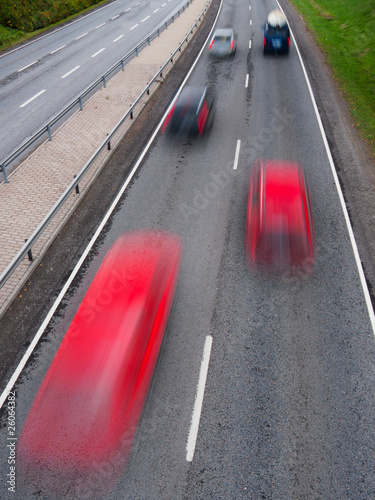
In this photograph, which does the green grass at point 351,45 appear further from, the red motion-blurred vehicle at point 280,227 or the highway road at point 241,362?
the red motion-blurred vehicle at point 280,227

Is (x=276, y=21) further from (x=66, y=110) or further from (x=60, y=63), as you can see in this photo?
(x=66, y=110)

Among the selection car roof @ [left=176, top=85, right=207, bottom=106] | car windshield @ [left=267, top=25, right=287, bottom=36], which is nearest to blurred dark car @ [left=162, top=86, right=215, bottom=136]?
car roof @ [left=176, top=85, right=207, bottom=106]

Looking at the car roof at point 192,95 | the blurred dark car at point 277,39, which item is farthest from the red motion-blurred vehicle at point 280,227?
the blurred dark car at point 277,39

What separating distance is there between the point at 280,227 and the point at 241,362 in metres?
3.63

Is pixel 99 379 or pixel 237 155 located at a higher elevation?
pixel 237 155

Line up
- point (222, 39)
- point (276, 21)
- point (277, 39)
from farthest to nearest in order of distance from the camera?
point (276, 21)
point (222, 39)
point (277, 39)

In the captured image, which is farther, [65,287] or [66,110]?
[66,110]

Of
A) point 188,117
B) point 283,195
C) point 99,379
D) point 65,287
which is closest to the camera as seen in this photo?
point 99,379

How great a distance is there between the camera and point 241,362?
780 cm

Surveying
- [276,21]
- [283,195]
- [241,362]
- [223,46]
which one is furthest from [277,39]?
[241,362]

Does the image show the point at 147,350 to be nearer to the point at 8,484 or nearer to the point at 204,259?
the point at 8,484

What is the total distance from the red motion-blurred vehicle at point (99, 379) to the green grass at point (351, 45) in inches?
505

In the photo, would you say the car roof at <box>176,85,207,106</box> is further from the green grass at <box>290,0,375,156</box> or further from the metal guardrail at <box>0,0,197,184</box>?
the green grass at <box>290,0,375,156</box>

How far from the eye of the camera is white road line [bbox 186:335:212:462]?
6508mm
